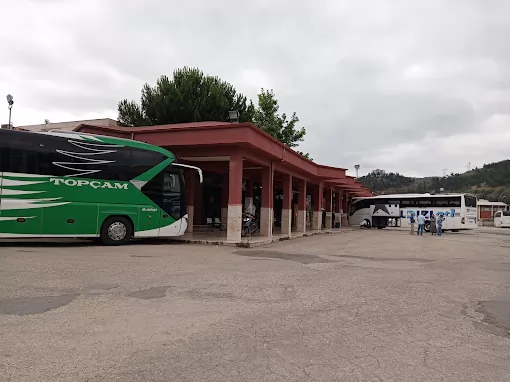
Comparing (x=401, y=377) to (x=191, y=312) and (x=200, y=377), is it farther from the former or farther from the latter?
(x=191, y=312)

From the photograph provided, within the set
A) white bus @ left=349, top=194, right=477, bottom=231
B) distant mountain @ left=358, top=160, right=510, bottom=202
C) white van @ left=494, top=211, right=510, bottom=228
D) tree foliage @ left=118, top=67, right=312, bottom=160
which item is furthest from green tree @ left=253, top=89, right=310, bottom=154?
distant mountain @ left=358, top=160, right=510, bottom=202

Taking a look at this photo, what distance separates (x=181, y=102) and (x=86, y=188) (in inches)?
637

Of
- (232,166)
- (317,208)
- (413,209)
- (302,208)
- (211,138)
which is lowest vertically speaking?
(302,208)

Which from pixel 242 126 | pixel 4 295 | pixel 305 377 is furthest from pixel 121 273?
pixel 242 126

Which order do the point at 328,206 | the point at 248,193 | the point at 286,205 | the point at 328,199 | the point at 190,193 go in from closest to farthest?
the point at 190,193 < the point at 286,205 < the point at 248,193 < the point at 328,206 < the point at 328,199

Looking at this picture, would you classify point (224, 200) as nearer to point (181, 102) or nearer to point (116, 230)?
point (181, 102)

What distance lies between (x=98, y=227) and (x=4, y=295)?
6878mm

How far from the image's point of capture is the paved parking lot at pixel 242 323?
→ 11.9ft

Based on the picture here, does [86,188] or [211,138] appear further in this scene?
[211,138]

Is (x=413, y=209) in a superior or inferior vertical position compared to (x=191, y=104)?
inferior

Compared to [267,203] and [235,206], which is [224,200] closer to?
[267,203]

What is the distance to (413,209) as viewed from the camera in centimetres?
3638

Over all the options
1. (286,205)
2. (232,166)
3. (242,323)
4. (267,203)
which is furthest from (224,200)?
(242,323)

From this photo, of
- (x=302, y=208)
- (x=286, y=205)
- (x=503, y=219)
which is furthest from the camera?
(x=503, y=219)
